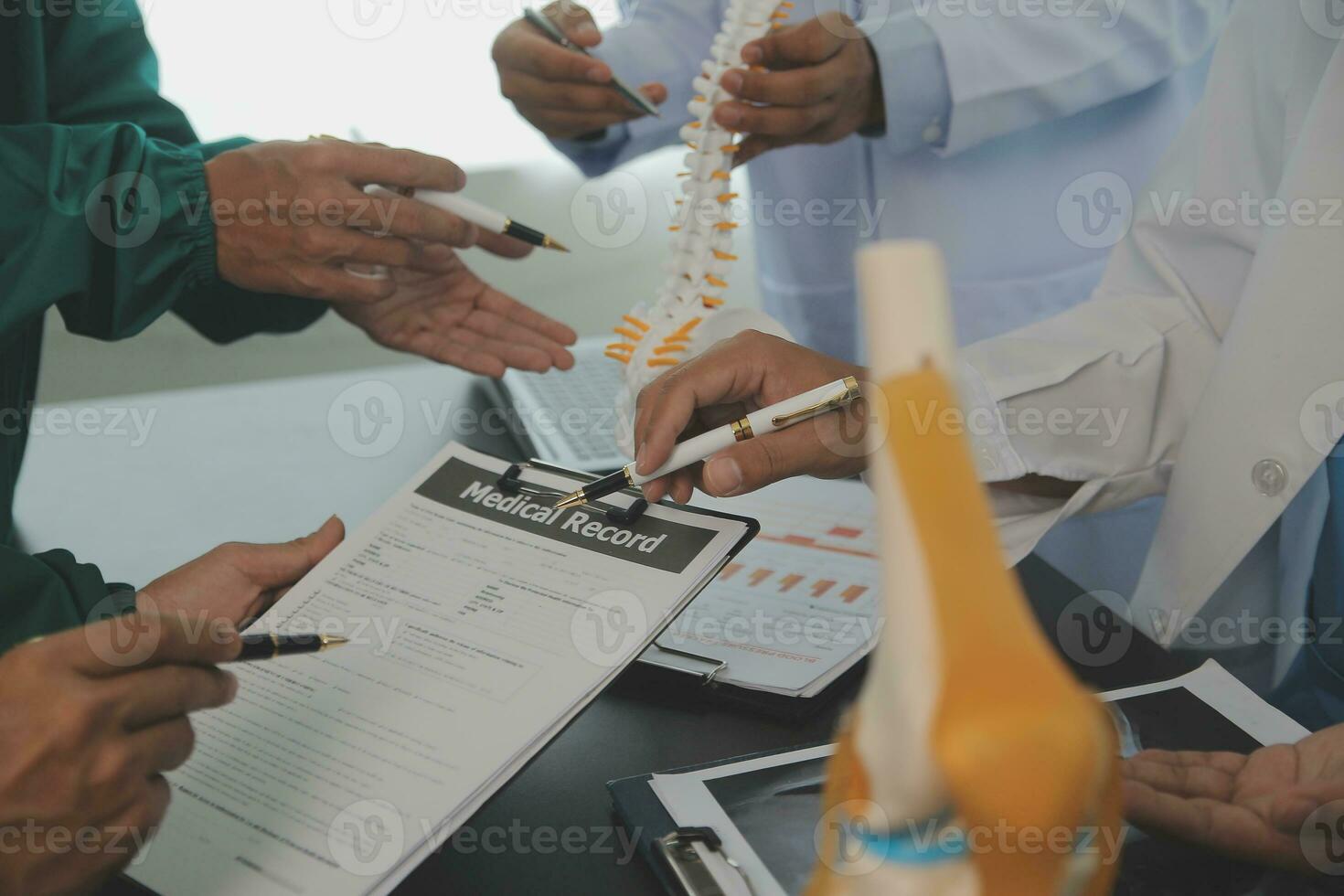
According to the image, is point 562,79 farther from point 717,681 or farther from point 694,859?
point 694,859

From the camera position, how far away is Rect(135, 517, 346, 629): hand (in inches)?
36.1

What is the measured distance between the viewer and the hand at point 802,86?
4.35 ft

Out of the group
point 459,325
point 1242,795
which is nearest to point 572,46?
point 459,325

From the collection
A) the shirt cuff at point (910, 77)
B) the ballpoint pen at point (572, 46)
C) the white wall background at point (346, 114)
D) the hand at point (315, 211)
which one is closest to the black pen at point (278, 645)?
the hand at point (315, 211)

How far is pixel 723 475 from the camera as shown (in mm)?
876

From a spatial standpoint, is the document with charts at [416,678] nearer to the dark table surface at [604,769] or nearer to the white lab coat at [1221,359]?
the dark table surface at [604,769]

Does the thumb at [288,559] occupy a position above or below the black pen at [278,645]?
below

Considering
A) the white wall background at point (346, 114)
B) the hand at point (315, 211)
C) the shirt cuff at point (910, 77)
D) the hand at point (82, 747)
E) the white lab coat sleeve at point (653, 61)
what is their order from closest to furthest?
the hand at point (82, 747) → the hand at point (315, 211) → the shirt cuff at point (910, 77) → the white lab coat sleeve at point (653, 61) → the white wall background at point (346, 114)

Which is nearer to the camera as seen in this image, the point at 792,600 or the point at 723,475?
the point at 723,475

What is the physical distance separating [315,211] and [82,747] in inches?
29.2

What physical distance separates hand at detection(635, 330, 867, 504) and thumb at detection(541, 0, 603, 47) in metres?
0.77

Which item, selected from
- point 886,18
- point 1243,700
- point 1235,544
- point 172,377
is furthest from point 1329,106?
point 172,377

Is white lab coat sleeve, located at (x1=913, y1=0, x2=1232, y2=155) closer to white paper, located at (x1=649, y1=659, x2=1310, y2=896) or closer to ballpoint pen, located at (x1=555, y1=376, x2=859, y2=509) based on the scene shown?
ballpoint pen, located at (x1=555, y1=376, x2=859, y2=509)

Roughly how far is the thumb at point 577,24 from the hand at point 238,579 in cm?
91
